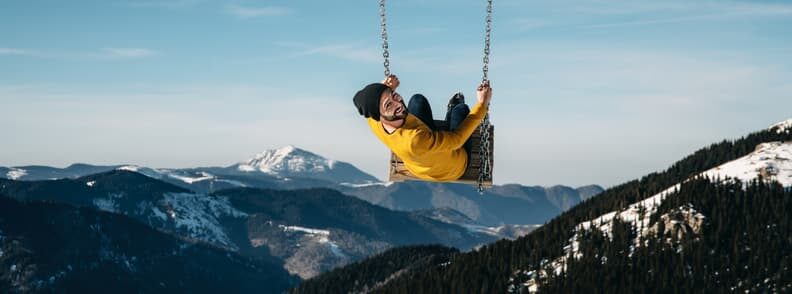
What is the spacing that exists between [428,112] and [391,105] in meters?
1.92

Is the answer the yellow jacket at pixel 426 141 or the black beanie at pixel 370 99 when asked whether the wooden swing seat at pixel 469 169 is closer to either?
the yellow jacket at pixel 426 141

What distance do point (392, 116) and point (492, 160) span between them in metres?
6.67

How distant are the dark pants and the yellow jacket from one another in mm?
307

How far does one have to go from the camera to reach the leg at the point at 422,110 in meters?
33.0

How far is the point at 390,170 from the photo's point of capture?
37.1 m

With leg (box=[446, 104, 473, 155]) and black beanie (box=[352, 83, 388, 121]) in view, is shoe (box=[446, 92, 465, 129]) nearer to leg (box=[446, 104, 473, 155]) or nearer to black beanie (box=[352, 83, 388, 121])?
leg (box=[446, 104, 473, 155])

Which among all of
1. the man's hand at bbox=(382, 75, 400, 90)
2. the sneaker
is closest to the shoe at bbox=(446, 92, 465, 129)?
the sneaker

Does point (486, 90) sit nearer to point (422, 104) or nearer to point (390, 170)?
point (422, 104)

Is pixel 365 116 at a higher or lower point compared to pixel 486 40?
lower

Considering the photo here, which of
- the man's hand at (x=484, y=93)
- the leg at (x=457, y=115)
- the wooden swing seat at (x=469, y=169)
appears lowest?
the wooden swing seat at (x=469, y=169)

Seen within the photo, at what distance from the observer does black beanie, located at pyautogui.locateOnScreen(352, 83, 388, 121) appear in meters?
31.6

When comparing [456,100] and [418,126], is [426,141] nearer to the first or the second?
[418,126]

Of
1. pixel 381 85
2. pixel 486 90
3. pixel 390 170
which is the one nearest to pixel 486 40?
pixel 486 90

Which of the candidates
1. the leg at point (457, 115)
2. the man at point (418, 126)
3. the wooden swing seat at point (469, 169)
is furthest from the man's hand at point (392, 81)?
the wooden swing seat at point (469, 169)
